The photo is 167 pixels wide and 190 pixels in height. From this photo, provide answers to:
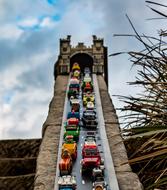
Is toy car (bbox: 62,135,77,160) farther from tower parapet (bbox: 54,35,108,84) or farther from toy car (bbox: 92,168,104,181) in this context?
tower parapet (bbox: 54,35,108,84)

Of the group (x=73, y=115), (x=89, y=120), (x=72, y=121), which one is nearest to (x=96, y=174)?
(x=72, y=121)

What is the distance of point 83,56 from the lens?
52219mm

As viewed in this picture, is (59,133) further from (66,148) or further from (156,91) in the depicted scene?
(156,91)

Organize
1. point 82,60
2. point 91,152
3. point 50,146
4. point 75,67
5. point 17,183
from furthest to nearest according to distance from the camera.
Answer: point 82,60 < point 75,67 < point 50,146 < point 17,183 < point 91,152

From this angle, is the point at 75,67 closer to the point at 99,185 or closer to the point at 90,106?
the point at 90,106

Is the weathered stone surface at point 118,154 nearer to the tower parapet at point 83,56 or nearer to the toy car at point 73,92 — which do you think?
the toy car at point 73,92

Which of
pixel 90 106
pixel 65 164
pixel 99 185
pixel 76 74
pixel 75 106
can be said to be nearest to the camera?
pixel 99 185

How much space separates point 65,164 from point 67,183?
217 centimetres

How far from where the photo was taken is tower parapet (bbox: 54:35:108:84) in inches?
1993

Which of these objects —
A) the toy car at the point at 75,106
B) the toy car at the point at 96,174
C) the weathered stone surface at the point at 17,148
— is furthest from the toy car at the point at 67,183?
the toy car at the point at 75,106

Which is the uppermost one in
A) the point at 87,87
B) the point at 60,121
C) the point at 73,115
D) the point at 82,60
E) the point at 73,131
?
the point at 82,60

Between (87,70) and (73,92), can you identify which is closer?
(73,92)

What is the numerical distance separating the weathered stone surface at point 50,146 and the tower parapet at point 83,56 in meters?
11.3

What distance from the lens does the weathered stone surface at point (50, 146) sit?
63.7 feet
